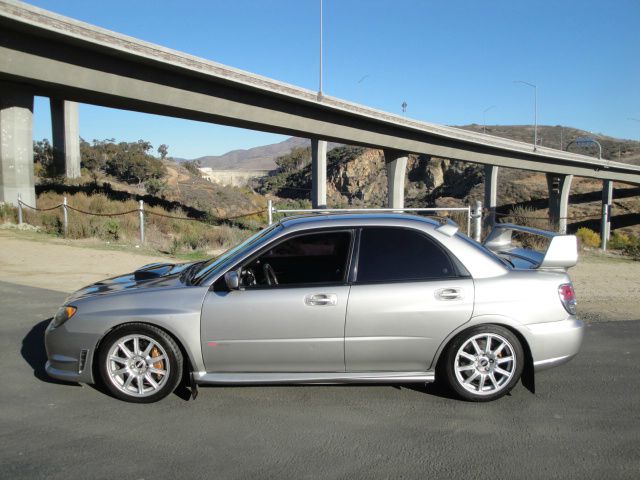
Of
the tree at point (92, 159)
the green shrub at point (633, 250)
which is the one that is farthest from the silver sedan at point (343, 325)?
the tree at point (92, 159)

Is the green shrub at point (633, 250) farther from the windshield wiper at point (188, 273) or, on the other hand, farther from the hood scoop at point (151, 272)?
the hood scoop at point (151, 272)

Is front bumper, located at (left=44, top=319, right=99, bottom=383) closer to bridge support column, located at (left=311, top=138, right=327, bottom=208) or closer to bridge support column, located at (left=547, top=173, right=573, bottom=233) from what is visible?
bridge support column, located at (left=311, top=138, right=327, bottom=208)

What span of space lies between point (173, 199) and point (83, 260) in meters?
24.8

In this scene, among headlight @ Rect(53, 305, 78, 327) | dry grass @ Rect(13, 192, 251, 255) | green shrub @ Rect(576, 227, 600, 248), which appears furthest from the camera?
green shrub @ Rect(576, 227, 600, 248)

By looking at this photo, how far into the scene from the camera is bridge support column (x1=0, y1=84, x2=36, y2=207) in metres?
25.2

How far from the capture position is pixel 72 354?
476 centimetres

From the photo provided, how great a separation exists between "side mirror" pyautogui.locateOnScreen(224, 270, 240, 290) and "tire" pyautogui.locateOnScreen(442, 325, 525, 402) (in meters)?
1.83

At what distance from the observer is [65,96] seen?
26594 millimetres

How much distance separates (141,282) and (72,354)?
2.75 ft

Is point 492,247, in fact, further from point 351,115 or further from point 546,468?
point 351,115

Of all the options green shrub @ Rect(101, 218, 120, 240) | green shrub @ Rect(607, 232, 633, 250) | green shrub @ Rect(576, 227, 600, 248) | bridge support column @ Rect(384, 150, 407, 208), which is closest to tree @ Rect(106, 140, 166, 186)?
bridge support column @ Rect(384, 150, 407, 208)

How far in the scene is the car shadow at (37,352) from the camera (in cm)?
537

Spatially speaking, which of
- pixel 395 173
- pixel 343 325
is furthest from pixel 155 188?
pixel 343 325

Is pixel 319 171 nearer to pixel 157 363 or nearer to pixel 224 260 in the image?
pixel 224 260
